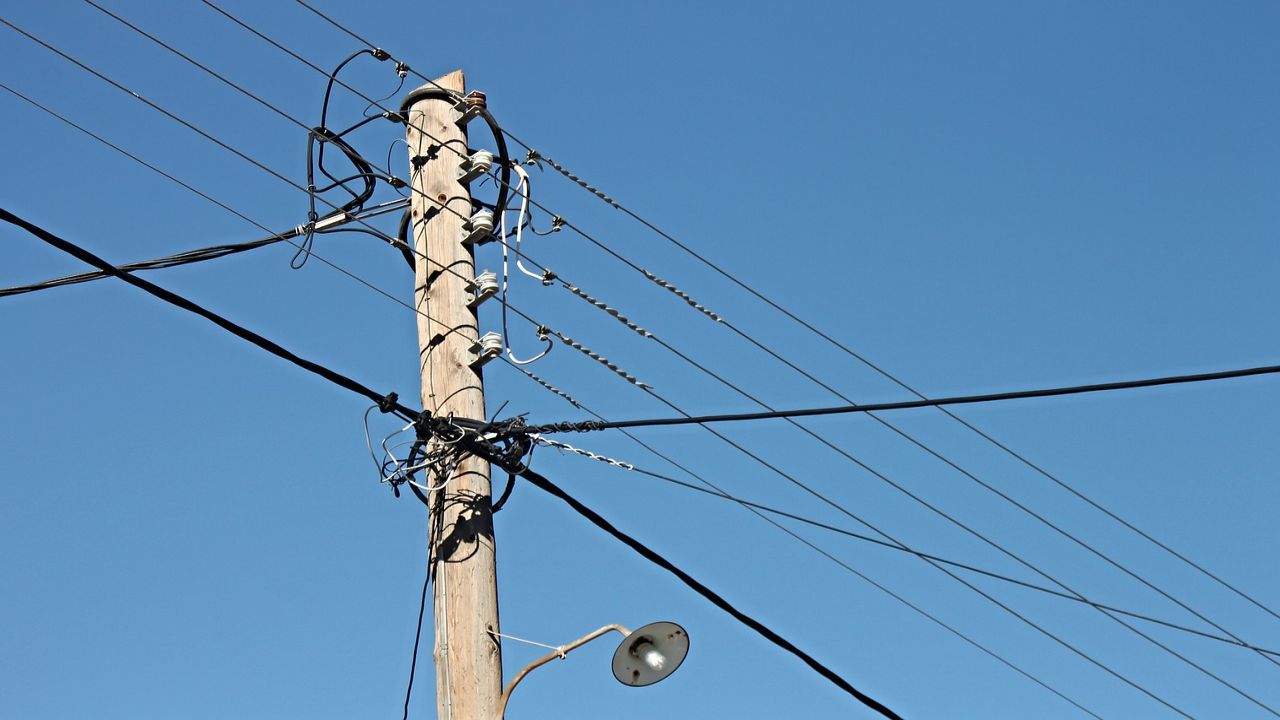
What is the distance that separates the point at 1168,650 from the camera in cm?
1029

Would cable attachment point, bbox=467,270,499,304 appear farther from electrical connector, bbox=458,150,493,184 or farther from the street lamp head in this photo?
the street lamp head

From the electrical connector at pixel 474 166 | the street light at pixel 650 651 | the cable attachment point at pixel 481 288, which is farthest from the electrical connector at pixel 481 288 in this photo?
the street light at pixel 650 651

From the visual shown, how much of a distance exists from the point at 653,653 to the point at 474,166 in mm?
2822

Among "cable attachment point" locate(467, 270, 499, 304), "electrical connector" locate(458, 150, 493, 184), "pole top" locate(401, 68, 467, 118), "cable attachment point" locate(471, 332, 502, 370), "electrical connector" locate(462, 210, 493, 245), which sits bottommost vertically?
"cable attachment point" locate(471, 332, 502, 370)

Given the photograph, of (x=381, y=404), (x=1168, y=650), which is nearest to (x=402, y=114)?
(x=381, y=404)

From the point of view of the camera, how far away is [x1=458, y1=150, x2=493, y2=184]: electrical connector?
846 cm

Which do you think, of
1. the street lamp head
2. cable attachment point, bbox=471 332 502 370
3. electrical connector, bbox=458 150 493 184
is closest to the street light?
the street lamp head

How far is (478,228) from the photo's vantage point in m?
8.38

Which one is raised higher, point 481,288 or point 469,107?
point 469,107

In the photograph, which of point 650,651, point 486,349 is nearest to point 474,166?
point 486,349

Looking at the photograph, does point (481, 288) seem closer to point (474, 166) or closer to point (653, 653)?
point (474, 166)

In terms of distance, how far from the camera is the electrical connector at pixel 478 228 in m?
8.38

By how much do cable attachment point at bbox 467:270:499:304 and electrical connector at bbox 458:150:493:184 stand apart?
60 cm

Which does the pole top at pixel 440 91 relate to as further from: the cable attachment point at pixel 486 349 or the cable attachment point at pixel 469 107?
the cable attachment point at pixel 486 349
